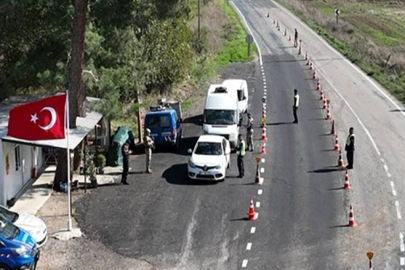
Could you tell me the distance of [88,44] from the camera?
32.2m

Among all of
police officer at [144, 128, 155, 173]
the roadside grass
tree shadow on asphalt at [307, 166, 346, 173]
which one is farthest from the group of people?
the roadside grass

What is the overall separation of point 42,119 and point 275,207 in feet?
27.7

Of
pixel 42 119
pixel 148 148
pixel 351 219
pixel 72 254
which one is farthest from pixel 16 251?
pixel 148 148

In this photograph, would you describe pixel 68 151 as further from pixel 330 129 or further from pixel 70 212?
pixel 330 129

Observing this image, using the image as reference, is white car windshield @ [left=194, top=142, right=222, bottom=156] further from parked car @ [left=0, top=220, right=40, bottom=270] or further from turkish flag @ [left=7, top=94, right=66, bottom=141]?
parked car @ [left=0, top=220, right=40, bottom=270]

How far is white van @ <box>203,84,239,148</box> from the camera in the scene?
3544 cm

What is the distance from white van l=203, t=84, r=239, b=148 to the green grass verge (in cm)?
2064

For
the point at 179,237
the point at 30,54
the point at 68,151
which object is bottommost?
the point at 179,237

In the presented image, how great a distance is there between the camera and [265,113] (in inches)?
1678

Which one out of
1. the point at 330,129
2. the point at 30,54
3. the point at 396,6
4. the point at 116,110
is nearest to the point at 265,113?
the point at 330,129

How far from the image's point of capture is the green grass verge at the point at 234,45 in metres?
59.2

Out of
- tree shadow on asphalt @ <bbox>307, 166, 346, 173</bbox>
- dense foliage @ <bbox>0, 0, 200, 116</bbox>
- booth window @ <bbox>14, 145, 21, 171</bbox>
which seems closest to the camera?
booth window @ <bbox>14, 145, 21, 171</bbox>

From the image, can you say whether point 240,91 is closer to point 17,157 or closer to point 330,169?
point 330,169

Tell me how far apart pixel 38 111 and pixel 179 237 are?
5907 mm
